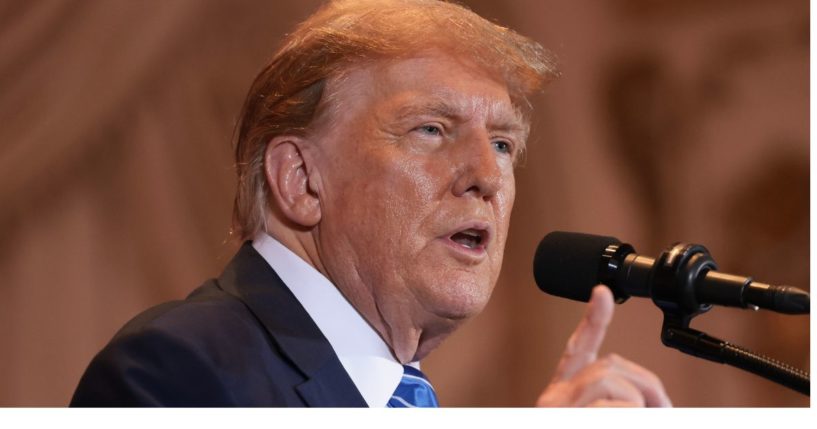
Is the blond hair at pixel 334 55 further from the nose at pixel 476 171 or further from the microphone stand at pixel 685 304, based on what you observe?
the microphone stand at pixel 685 304

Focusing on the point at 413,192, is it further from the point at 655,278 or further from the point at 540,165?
the point at 540,165

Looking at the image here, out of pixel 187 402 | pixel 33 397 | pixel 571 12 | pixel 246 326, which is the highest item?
pixel 571 12

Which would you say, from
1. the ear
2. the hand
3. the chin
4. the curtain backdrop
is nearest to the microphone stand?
the hand

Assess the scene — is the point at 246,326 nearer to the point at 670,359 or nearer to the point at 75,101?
the point at 75,101

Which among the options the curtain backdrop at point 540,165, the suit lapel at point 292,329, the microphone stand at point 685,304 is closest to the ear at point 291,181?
the suit lapel at point 292,329

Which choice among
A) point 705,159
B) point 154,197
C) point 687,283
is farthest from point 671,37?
point 687,283

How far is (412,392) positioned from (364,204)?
345mm

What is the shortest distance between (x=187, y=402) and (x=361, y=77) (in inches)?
28.7

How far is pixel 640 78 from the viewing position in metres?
3.47

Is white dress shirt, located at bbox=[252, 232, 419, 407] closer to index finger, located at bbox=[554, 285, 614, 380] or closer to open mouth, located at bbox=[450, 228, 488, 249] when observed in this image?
open mouth, located at bbox=[450, 228, 488, 249]

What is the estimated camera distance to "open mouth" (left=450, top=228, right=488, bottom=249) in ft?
6.04

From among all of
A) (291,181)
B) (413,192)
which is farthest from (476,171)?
(291,181)
